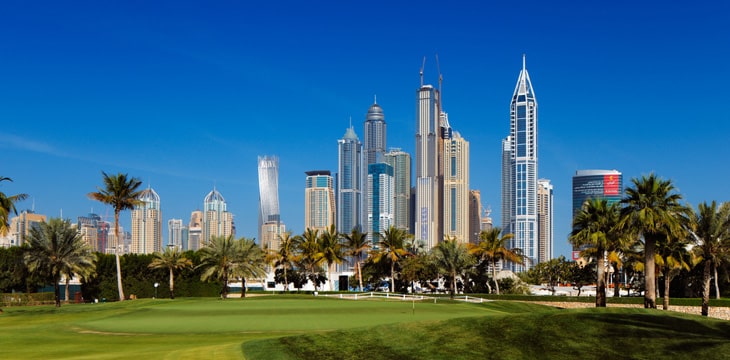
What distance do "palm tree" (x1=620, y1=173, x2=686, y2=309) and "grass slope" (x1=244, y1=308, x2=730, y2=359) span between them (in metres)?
21.4

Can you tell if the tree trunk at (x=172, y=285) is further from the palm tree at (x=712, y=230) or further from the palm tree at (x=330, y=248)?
the palm tree at (x=712, y=230)

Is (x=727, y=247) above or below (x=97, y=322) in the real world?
above

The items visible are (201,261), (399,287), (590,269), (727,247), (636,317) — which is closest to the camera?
(636,317)

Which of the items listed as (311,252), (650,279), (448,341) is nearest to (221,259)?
(311,252)

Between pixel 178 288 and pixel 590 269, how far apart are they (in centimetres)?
5914

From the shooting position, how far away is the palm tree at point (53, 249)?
68562 millimetres

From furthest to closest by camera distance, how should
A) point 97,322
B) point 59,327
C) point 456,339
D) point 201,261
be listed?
point 201,261 → point 97,322 → point 59,327 → point 456,339

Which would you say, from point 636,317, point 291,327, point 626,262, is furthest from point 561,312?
point 626,262

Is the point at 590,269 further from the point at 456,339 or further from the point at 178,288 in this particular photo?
the point at 456,339

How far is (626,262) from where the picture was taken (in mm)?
82250

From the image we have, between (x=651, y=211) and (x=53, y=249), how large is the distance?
5225 centimetres

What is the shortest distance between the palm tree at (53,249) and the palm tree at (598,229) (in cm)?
4588

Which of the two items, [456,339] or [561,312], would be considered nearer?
[456,339]

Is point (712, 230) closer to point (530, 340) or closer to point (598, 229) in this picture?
point (598, 229)
